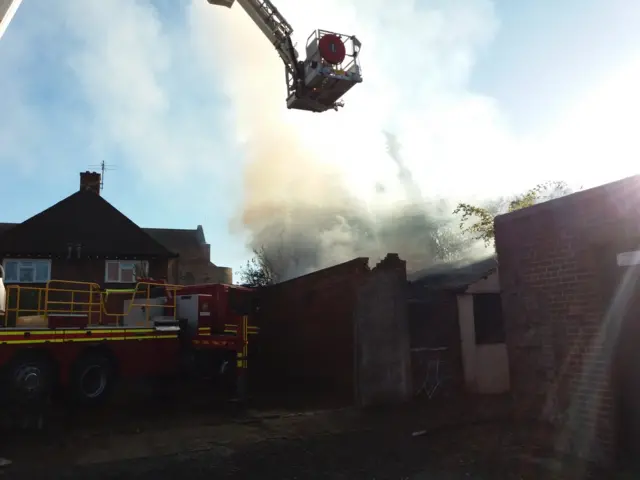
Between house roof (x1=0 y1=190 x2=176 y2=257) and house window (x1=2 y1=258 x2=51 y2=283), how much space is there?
0.48m

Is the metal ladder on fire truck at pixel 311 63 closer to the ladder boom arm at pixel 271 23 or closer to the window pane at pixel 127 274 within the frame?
the ladder boom arm at pixel 271 23

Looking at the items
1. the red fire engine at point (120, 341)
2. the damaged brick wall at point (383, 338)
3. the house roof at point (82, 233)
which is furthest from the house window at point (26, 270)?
the damaged brick wall at point (383, 338)

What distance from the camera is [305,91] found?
14.1 meters

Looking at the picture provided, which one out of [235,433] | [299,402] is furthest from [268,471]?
[299,402]

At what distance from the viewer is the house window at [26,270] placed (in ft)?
77.5

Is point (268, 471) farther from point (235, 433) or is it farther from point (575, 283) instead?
point (575, 283)

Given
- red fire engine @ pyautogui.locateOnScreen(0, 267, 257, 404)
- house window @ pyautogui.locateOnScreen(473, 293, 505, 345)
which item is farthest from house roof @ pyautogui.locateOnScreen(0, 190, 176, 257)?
house window @ pyautogui.locateOnScreen(473, 293, 505, 345)

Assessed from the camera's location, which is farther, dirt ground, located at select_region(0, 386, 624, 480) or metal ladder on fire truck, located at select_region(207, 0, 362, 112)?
metal ladder on fire truck, located at select_region(207, 0, 362, 112)

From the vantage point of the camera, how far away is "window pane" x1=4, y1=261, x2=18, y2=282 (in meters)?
23.4

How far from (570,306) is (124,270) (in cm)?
2309

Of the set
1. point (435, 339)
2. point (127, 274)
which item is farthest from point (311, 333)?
point (127, 274)

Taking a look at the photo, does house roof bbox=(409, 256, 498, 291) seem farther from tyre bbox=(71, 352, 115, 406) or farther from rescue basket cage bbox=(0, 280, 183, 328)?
tyre bbox=(71, 352, 115, 406)

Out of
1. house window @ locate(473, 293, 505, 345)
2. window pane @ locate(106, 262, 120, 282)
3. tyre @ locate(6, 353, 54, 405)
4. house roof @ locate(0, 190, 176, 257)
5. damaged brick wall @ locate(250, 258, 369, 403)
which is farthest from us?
window pane @ locate(106, 262, 120, 282)

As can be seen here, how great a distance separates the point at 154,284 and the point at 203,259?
109 ft
